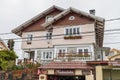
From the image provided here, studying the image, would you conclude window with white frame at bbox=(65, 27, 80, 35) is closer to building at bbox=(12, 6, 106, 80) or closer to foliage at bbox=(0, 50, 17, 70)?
building at bbox=(12, 6, 106, 80)

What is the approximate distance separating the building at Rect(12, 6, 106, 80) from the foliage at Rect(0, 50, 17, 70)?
2.09 m

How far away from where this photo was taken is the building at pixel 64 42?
21797 mm

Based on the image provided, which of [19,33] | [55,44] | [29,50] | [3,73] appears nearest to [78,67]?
[55,44]

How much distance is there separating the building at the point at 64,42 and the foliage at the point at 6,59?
209 centimetres

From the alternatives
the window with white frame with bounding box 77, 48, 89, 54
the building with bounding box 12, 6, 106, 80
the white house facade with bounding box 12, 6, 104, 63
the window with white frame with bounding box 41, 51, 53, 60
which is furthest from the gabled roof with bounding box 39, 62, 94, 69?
the window with white frame with bounding box 41, 51, 53, 60

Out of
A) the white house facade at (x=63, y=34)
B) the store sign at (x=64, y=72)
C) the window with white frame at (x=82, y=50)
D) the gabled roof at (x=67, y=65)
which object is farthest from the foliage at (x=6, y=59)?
the window with white frame at (x=82, y=50)

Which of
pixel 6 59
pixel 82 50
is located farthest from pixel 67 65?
pixel 6 59

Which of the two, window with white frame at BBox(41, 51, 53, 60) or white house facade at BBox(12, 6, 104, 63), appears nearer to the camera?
white house facade at BBox(12, 6, 104, 63)

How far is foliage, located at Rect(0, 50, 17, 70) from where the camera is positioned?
86.0 feet

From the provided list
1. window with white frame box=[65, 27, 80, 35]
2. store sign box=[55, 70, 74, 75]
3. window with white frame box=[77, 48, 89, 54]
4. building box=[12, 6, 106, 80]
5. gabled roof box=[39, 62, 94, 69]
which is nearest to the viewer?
gabled roof box=[39, 62, 94, 69]

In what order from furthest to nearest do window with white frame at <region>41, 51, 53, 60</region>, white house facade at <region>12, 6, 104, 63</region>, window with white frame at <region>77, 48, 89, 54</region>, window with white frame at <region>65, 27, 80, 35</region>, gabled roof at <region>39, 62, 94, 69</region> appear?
window with white frame at <region>41, 51, 53, 60</region> < window with white frame at <region>65, 27, 80, 35</region> < window with white frame at <region>77, 48, 89, 54</region> < white house facade at <region>12, 6, 104, 63</region> < gabled roof at <region>39, 62, 94, 69</region>

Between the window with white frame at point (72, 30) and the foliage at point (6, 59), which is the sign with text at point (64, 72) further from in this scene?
the foliage at point (6, 59)

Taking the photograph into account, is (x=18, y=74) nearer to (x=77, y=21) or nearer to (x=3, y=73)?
(x=3, y=73)

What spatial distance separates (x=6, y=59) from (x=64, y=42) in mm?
9134
